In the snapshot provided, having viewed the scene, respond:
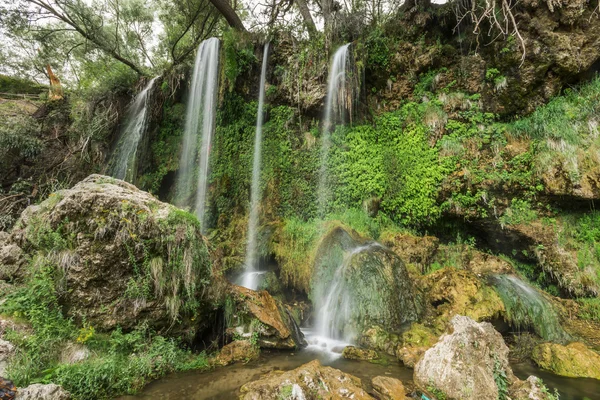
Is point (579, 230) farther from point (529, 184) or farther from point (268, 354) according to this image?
point (268, 354)

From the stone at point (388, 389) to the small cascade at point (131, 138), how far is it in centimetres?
1022

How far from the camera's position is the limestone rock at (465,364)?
3141mm

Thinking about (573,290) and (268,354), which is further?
(573,290)

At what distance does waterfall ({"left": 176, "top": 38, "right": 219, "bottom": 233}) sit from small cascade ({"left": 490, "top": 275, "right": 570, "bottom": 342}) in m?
9.35

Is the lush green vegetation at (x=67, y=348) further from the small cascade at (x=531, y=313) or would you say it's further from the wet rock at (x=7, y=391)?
the small cascade at (x=531, y=313)

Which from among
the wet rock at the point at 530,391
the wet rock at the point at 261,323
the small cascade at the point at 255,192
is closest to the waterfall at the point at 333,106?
the small cascade at the point at 255,192

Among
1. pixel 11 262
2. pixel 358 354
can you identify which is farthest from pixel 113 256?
pixel 358 354

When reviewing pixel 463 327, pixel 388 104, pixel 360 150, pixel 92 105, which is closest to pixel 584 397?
pixel 463 327

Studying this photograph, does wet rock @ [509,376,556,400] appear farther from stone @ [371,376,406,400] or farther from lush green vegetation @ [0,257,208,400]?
lush green vegetation @ [0,257,208,400]

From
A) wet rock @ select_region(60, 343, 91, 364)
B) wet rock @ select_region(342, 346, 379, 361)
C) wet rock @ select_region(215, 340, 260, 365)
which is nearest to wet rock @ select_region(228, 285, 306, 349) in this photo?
wet rock @ select_region(215, 340, 260, 365)

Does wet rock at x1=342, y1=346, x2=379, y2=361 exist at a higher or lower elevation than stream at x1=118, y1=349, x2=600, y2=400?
lower

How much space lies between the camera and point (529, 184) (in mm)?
7340

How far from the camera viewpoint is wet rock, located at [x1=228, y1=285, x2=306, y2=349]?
15.6ft

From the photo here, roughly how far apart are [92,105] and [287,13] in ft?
30.9
